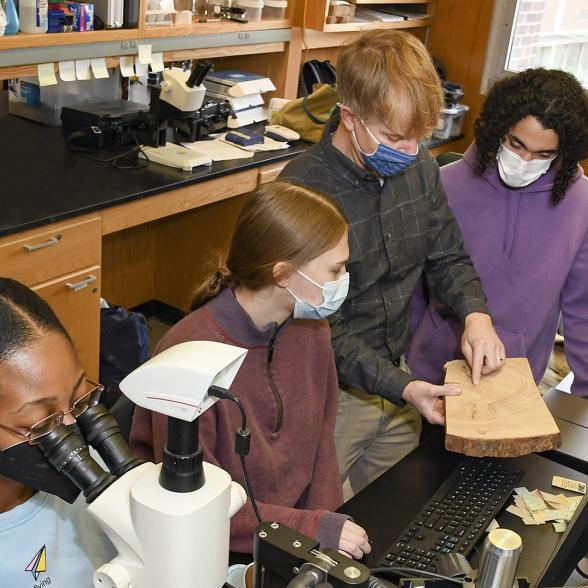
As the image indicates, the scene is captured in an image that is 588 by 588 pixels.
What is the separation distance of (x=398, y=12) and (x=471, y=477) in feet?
11.2

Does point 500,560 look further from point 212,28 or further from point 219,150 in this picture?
point 212,28

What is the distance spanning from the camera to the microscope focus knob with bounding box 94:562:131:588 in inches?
31.5

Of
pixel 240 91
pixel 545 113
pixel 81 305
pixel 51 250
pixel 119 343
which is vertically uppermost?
pixel 545 113

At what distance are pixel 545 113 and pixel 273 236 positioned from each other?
2.72ft

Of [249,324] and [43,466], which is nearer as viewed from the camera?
[43,466]

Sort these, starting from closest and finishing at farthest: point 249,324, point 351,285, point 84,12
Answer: point 249,324, point 351,285, point 84,12

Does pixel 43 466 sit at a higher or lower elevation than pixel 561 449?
higher

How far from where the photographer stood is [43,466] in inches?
39.8

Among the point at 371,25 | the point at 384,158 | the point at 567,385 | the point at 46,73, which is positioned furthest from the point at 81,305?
the point at 371,25

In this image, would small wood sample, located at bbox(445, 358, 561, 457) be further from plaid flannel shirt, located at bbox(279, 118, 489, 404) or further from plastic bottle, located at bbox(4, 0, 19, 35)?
plastic bottle, located at bbox(4, 0, 19, 35)

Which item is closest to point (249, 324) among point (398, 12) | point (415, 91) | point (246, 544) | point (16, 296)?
point (246, 544)

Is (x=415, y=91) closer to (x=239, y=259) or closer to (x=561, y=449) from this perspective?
(x=239, y=259)

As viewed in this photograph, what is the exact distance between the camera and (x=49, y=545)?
118 cm

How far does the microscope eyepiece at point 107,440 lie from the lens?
870 mm
